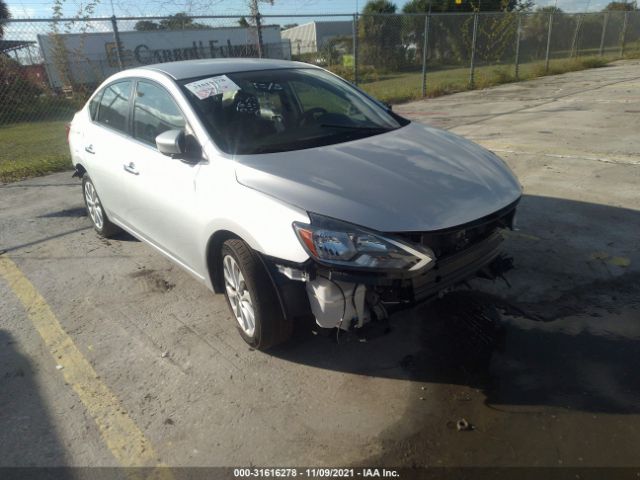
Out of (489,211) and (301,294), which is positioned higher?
(489,211)

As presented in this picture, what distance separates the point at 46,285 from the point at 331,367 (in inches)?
109

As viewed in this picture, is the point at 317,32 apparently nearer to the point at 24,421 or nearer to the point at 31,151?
the point at 31,151

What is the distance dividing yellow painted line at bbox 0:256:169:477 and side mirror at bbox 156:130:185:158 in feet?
4.78

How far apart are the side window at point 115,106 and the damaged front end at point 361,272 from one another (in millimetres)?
2320

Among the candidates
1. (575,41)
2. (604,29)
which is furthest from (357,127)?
(604,29)

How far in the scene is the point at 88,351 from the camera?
3.29 meters

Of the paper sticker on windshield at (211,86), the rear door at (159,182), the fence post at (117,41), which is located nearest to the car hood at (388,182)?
the rear door at (159,182)

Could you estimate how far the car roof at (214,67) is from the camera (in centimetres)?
371

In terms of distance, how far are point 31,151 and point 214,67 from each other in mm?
8384

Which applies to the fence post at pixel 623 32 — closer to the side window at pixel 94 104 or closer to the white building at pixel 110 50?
the white building at pixel 110 50

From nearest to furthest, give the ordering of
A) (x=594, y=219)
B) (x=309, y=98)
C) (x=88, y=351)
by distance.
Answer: (x=88, y=351) → (x=309, y=98) → (x=594, y=219)

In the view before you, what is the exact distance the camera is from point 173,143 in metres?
3.10

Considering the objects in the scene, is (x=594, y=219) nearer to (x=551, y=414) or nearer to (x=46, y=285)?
(x=551, y=414)

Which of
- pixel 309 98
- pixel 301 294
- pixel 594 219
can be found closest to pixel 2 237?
pixel 309 98
